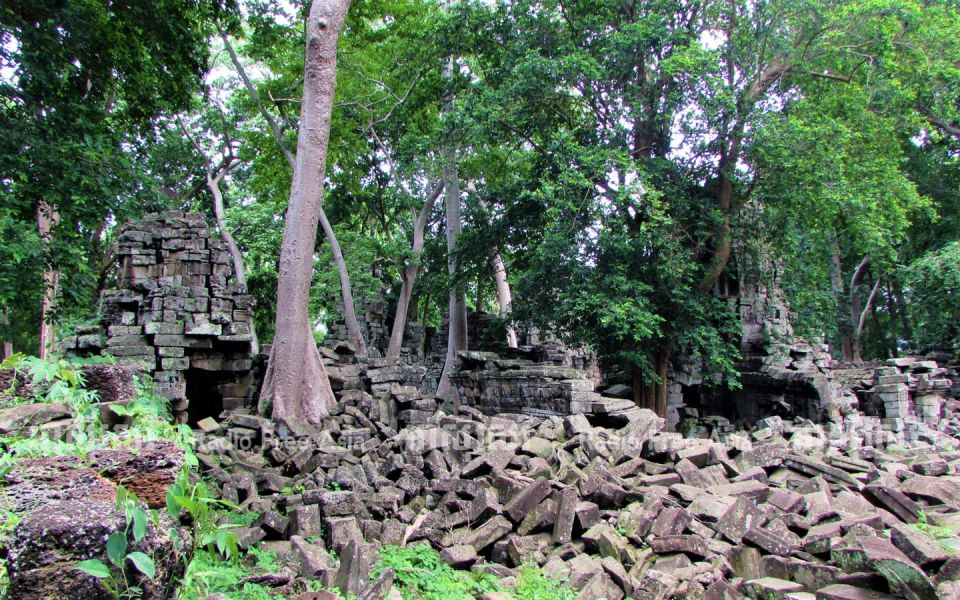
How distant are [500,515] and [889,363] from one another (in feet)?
46.1

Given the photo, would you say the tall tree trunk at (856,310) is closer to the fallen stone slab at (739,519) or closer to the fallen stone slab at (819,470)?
the fallen stone slab at (819,470)

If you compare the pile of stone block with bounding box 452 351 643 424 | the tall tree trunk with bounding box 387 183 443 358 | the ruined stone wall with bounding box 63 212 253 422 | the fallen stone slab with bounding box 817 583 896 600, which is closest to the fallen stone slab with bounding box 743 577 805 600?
the fallen stone slab with bounding box 817 583 896 600

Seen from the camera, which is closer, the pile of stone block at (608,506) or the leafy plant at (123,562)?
the leafy plant at (123,562)

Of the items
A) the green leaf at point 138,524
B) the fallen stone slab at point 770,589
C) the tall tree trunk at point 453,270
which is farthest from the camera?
the tall tree trunk at point 453,270

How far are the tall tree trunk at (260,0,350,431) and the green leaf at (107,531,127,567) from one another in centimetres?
519

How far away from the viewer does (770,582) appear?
382 centimetres

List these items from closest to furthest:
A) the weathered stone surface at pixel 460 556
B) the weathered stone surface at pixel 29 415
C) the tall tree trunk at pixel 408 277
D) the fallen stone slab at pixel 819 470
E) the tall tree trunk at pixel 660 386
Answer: the weathered stone surface at pixel 29 415, the weathered stone surface at pixel 460 556, the fallen stone slab at pixel 819 470, the tall tree trunk at pixel 660 386, the tall tree trunk at pixel 408 277

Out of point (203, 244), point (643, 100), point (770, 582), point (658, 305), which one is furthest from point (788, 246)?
point (203, 244)

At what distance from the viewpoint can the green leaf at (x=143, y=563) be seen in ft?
7.02

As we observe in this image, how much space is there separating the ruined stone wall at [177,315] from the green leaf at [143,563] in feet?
24.7

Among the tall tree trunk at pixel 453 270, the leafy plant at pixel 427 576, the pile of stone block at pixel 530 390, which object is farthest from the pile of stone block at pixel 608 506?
the tall tree trunk at pixel 453 270

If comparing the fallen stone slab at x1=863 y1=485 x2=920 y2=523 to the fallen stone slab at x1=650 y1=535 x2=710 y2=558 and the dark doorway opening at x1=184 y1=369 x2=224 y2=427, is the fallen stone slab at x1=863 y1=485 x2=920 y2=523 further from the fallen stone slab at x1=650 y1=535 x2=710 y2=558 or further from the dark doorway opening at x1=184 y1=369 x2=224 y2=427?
the dark doorway opening at x1=184 y1=369 x2=224 y2=427

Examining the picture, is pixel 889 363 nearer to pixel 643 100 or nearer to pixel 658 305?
pixel 658 305

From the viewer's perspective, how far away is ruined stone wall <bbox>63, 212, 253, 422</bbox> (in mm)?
9250
